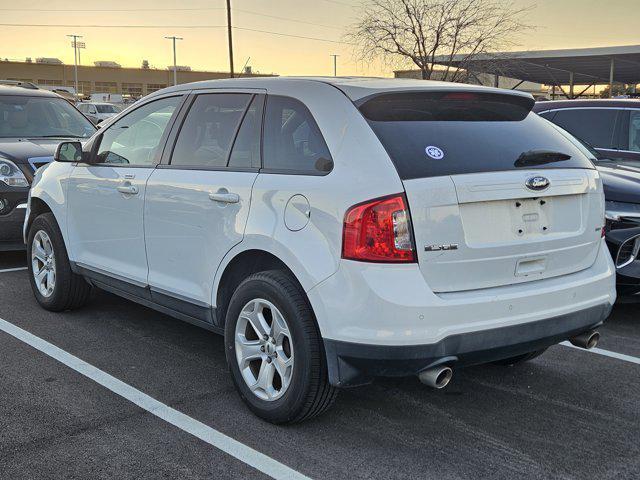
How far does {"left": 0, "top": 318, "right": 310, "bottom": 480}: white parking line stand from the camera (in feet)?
10.9

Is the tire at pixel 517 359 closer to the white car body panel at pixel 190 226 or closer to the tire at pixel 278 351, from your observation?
the tire at pixel 278 351

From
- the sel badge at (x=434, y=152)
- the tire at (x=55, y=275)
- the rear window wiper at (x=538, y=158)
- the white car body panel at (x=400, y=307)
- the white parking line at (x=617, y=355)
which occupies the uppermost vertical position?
the sel badge at (x=434, y=152)

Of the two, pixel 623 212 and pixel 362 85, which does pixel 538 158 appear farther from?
pixel 623 212

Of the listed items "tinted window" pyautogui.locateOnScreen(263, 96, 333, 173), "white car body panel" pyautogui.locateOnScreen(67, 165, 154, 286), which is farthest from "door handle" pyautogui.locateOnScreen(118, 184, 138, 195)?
"tinted window" pyautogui.locateOnScreen(263, 96, 333, 173)

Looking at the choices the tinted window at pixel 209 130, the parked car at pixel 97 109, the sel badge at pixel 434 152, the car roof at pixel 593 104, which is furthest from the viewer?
the parked car at pixel 97 109

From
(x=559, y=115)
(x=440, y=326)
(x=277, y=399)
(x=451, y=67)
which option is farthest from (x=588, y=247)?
(x=451, y=67)

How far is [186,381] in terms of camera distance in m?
4.39

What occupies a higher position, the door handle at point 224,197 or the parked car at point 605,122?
the parked car at point 605,122

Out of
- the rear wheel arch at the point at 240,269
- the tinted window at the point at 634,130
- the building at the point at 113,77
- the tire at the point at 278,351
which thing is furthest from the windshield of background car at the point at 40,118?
the building at the point at 113,77

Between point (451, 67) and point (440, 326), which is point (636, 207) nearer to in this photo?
point (440, 326)

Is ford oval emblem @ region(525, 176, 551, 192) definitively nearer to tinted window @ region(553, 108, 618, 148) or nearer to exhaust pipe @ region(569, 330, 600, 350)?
exhaust pipe @ region(569, 330, 600, 350)

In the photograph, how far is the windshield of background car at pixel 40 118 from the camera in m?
8.69

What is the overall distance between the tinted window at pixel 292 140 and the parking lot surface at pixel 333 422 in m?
1.36

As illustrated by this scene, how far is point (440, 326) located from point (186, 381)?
1851 millimetres
